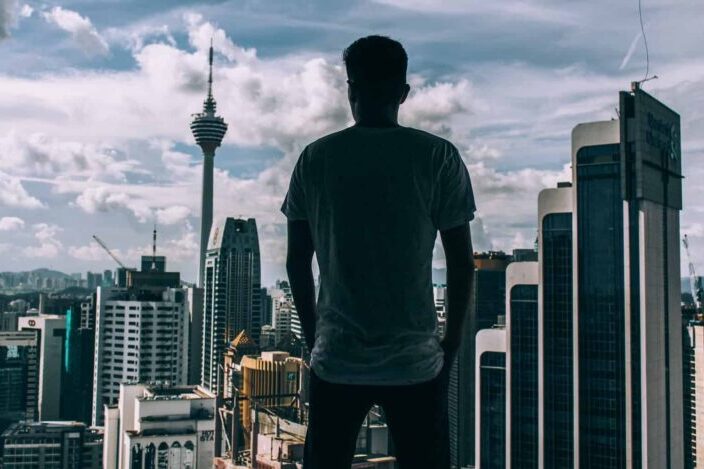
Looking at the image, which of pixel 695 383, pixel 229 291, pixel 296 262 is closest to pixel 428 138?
pixel 296 262

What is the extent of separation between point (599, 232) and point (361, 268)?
3213cm

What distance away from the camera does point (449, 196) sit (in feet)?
8.29

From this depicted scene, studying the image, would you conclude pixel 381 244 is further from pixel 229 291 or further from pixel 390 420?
pixel 229 291

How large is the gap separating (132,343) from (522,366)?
42295 millimetres

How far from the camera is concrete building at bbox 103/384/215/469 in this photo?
165 feet

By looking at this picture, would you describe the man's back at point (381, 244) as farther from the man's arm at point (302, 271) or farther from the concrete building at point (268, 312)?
the concrete building at point (268, 312)

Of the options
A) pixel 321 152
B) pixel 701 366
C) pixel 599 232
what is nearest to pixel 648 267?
pixel 599 232

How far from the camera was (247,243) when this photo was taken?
244ft

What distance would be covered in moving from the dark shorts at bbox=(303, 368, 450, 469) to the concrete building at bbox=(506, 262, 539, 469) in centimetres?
3312

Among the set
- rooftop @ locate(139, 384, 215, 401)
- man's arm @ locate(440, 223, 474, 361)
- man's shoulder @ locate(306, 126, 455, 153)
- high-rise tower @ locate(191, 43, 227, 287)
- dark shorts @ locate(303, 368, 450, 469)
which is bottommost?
rooftop @ locate(139, 384, 215, 401)

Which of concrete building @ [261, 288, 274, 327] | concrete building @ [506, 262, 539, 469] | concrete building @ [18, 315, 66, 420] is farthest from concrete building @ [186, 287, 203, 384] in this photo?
concrete building @ [506, 262, 539, 469]

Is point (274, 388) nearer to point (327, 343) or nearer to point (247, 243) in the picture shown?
point (247, 243)

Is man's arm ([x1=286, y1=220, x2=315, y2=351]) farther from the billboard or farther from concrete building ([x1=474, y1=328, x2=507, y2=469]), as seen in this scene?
concrete building ([x1=474, y1=328, x2=507, y2=469])

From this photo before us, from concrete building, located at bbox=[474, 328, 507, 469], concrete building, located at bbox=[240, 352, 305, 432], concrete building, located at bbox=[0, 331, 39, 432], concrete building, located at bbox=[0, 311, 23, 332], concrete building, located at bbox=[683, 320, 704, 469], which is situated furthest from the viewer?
concrete building, located at bbox=[0, 311, 23, 332]
